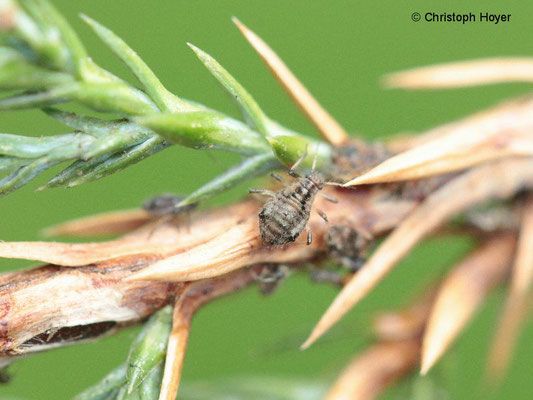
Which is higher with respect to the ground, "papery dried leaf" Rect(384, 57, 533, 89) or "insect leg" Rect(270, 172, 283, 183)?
"insect leg" Rect(270, 172, 283, 183)

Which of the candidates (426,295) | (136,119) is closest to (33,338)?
(136,119)

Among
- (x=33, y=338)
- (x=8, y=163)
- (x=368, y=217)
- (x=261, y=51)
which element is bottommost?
(x=368, y=217)

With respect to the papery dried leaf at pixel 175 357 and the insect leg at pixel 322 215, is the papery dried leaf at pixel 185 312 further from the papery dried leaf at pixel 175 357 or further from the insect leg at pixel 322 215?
the insect leg at pixel 322 215

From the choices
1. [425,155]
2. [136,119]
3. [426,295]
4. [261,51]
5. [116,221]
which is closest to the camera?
[136,119]

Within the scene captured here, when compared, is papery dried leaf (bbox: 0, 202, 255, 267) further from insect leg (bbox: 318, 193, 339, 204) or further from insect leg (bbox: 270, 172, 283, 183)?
insect leg (bbox: 270, 172, 283, 183)

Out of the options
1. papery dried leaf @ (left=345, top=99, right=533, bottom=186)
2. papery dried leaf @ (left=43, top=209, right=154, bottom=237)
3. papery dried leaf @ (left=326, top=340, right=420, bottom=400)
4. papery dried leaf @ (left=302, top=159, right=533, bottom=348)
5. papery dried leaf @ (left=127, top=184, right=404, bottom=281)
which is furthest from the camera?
papery dried leaf @ (left=326, top=340, right=420, bottom=400)

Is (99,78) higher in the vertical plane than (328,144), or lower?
higher

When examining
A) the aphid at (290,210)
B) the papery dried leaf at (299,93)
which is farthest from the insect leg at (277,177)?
the papery dried leaf at (299,93)

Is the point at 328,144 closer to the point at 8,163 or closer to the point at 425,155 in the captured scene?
the point at 425,155

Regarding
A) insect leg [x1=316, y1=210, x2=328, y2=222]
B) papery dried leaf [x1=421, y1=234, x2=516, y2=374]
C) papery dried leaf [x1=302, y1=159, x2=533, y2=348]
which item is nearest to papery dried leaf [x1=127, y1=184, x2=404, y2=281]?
insect leg [x1=316, y1=210, x2=328, y2=222]
